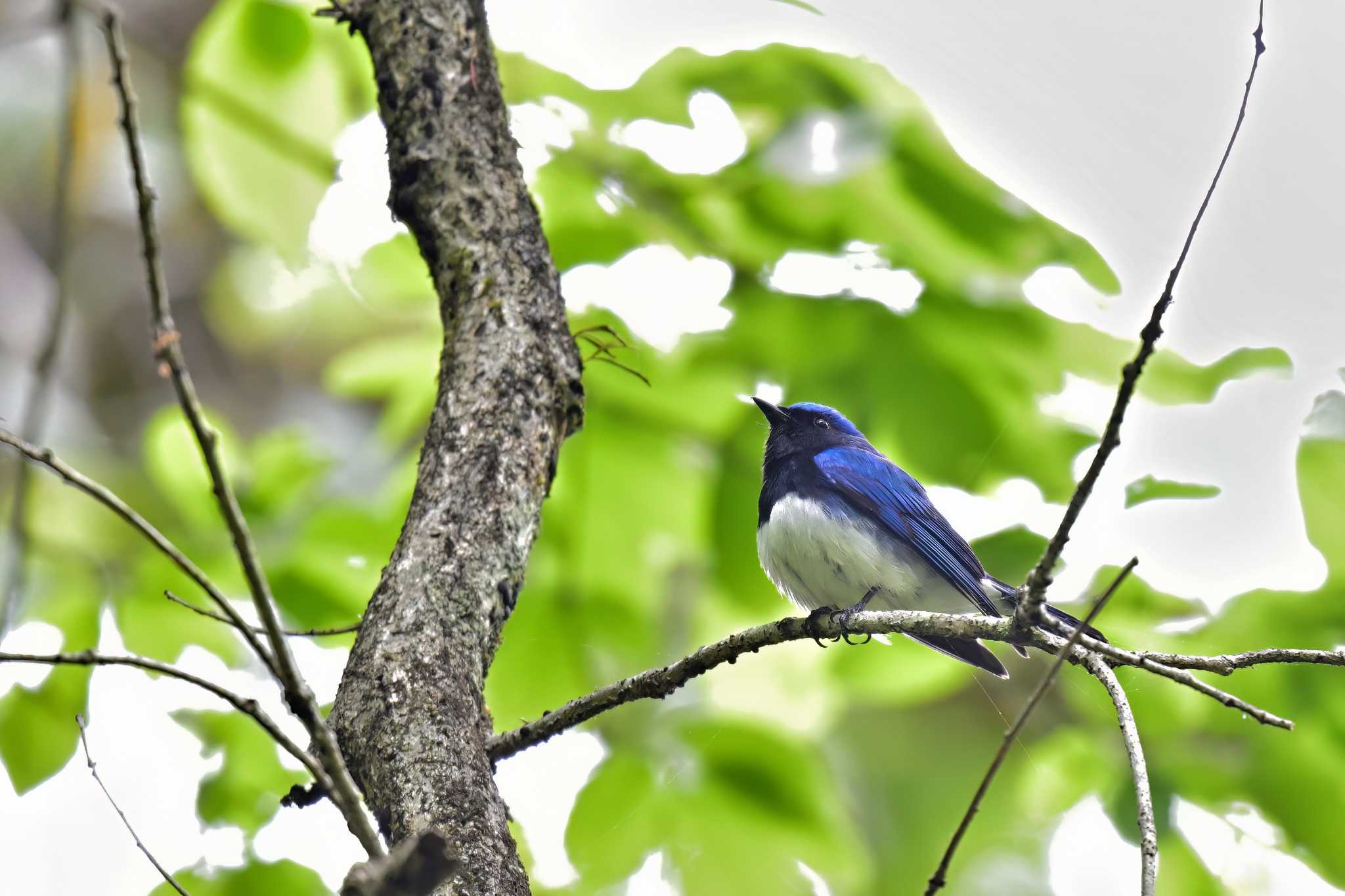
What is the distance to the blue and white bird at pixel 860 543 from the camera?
4.05m

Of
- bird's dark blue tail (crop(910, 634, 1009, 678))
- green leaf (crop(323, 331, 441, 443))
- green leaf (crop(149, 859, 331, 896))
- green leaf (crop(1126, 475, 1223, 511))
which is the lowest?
green leaf (crop(149, 859, 331, 896))

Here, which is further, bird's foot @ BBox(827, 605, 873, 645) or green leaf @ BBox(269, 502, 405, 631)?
green leaf @ BBox(269, 502, 405, 631)

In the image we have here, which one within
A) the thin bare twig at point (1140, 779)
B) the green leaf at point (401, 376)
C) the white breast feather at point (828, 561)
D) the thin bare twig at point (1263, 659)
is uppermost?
the green leaf at point (401, 376)

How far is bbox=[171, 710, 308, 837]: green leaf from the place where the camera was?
12.0 ft

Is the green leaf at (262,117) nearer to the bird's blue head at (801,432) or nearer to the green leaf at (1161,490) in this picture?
the bird's blue head at (801,432)

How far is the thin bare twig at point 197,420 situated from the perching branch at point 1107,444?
1.11 m

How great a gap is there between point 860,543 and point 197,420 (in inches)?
129

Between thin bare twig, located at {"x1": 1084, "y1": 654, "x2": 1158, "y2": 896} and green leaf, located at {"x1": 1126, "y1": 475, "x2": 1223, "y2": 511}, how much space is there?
127cm

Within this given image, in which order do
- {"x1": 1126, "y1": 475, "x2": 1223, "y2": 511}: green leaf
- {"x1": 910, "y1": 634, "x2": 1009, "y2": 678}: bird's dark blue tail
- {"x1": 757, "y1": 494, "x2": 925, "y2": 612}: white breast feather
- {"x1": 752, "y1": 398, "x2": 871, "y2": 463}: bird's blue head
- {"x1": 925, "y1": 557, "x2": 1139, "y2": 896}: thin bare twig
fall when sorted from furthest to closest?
{"x1": 752, "y1": 398, "x2": 871, "y2": 463}: bird's blue head
{"x1": 757, "y1": 494, "x2": 925, "y2": 612}: white breast feather
{"x1": 910, "y1": 634, "x2": 1009, "y2": 678}: bird's dark blue tail
{"x1": 1126, "y1": 475, "x2": 1223, "y2": 511}: green leaf
{"x1": 925, "y1": 557, "x2": 1139, "y2": 896}: thin bare twig

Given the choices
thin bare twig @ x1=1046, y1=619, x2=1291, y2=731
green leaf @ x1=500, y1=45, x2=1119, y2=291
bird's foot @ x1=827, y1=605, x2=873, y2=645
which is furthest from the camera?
green leaf @ x1=500, y1=45, x2=1119, y2=291

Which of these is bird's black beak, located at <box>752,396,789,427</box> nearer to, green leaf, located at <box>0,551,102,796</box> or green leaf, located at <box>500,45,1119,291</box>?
green leaf, located at <box>500,45,1119,291</box>

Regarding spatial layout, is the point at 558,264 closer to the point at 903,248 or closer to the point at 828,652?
the point at 903,248

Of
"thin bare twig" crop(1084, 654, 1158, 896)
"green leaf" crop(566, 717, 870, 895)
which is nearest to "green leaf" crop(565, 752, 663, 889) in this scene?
"green leaf" crop(566, 717, 870, 895)

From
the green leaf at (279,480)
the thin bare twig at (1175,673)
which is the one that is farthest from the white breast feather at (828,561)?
the thin bare twig at (1175,673)
